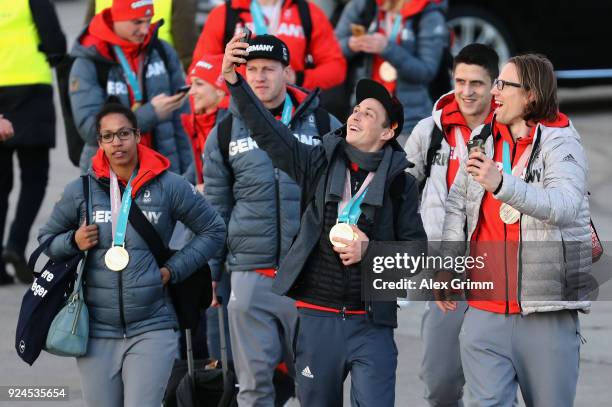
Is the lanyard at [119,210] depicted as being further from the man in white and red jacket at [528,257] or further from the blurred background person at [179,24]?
the blurred background person at [179,24]

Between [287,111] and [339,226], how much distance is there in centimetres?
130

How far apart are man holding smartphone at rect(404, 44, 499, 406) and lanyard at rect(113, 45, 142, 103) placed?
2.21 meters

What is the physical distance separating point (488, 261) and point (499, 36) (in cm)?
811

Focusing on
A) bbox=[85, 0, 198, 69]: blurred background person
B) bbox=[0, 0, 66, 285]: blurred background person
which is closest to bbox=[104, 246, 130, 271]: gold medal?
bbox=[85, 0, 198, 69]: blurred background person

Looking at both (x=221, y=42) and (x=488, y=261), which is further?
(x=221, y=42)

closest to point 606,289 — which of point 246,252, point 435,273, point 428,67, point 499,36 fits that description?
point 435,273

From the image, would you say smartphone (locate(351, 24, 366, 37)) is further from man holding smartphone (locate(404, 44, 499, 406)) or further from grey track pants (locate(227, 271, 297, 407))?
grey track pants (locate(227, 271, 297, 407))

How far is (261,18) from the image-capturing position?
9477 mm

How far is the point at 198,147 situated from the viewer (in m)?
8.37

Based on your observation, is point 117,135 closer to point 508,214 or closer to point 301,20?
point 508,214

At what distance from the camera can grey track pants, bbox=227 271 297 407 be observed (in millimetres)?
7445

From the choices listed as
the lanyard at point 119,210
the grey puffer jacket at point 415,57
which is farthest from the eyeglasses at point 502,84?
the grey puffer jacket at point 415,57

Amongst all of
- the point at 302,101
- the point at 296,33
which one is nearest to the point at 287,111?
the point at 302,101

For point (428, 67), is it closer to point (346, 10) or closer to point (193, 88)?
point (346, 10)
